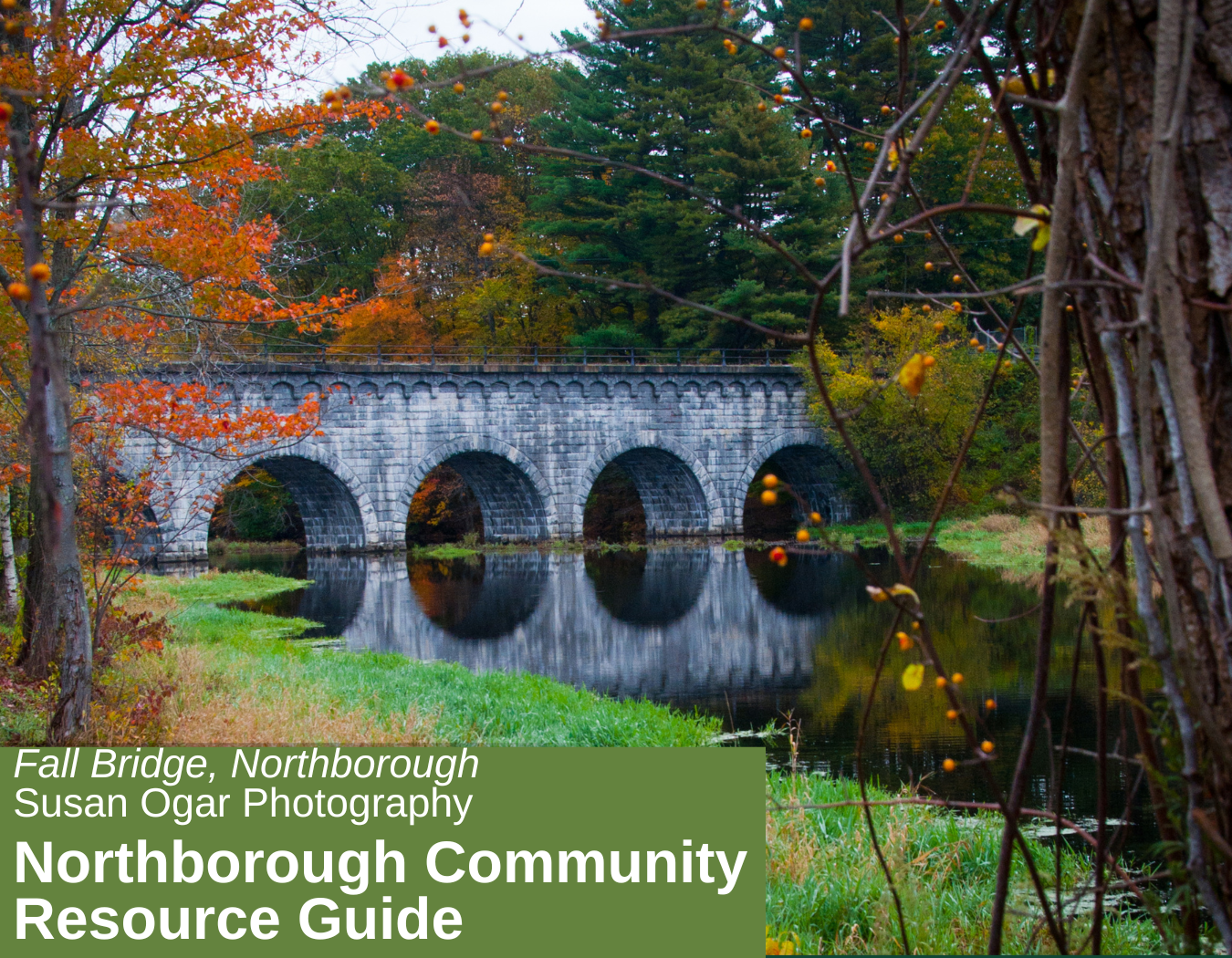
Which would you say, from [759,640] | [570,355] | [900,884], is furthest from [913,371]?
[570,355]

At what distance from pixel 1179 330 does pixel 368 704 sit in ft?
26.8

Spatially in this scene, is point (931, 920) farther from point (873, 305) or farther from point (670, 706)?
point (873, 305)

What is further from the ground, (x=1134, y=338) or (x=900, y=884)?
(x=1134, y=338)

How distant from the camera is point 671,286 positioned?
35.3m

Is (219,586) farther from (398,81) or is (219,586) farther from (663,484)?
(398,81)

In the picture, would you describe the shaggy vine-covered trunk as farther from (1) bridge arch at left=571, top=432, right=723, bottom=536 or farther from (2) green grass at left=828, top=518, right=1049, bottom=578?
(1) bridge arch at left=571, top=432, right=723, bottom=536

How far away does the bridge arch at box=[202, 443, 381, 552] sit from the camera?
2798cm

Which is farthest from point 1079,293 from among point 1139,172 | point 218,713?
point 218,713

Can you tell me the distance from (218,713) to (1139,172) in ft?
22.5

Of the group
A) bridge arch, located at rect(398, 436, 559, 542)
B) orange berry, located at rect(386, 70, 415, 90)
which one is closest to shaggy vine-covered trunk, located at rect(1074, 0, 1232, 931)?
orange berry, located at rect(386, 70, 415, 90)

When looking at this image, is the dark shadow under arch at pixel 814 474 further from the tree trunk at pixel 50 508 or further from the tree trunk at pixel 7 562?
the tree trunk at pixel 50 508

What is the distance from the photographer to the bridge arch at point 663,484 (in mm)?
31188

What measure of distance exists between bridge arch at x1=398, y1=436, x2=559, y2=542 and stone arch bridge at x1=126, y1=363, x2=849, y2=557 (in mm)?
41

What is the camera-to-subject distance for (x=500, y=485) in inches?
1259
